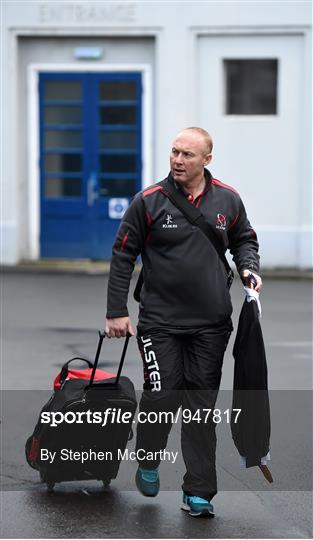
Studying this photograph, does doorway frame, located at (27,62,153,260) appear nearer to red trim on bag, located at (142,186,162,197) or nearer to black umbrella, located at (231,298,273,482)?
red trim on bag, located at (142,186,162,197)

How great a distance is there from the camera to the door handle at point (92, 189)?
Answer: 628 inches

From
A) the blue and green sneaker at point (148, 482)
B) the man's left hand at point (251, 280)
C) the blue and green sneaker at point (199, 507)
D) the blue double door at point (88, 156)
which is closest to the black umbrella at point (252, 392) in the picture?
the man's left hand at point (251, 280)

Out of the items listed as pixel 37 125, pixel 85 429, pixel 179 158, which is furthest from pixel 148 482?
pixel 37 125

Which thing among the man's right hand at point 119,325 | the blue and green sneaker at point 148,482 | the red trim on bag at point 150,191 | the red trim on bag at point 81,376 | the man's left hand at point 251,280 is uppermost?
the red trim on bag at point 150,191

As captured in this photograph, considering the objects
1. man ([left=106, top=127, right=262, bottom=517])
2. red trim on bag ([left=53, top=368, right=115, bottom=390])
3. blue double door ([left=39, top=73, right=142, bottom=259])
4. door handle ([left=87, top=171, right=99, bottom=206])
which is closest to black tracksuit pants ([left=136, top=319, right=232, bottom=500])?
man ([left=106, top=127, right=262, bottom=517])

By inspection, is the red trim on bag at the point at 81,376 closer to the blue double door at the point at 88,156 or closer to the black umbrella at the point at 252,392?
the black umbrella at the point at 252,392

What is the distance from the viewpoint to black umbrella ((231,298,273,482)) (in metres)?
5.80

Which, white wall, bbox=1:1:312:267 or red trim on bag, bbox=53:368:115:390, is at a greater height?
white wall, bbox=1:1:312:267

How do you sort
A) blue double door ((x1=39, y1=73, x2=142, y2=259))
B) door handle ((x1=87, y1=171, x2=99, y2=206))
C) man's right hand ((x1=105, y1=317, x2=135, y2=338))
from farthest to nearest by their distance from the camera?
door handle ((x1=87, y1=171, x2=99, y2=206))
blue double door ((x1=39, y1=73, x2=142, y2=259))
man's right hand ((x1=105, y1=317, x2=135, y2=338))

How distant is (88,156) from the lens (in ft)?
52.4

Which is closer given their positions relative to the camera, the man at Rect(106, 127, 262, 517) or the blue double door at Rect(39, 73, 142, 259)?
the man at Rect(106, 127, 262, 517)

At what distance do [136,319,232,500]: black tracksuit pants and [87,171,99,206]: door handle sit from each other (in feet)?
33.3

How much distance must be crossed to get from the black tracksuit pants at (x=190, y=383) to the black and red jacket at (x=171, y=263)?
75mm

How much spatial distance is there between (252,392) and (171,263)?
2.42 feet
